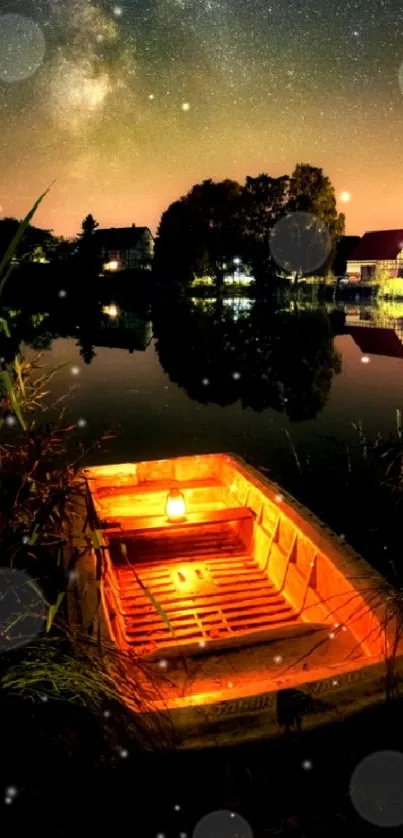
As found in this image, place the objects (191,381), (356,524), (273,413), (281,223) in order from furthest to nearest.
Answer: (281,223)
(191,381)
(273,413)
(356,524)

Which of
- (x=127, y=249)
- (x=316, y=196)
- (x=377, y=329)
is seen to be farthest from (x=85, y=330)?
(x=127, y=249)

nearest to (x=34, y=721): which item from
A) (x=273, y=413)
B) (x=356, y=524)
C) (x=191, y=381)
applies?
(x=356, y=524)

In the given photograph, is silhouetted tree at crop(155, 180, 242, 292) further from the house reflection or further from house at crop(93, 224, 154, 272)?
house at crop(93, 224, 154, 272)

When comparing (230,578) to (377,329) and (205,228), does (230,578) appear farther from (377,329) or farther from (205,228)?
(205,228)

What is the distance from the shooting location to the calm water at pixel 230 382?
55.3ft

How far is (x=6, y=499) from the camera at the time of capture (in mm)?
4344

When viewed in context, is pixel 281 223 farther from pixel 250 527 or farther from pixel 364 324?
pixel 250 527

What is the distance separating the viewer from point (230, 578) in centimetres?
709

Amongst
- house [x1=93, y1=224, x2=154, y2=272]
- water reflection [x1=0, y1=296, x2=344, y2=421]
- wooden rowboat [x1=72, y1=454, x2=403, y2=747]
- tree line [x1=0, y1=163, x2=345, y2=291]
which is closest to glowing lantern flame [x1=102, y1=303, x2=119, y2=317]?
water reflection [x1=0, y1=296, x2=344, y2=421]

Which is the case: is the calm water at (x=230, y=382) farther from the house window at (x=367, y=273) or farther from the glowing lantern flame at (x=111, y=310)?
the house window at (x=367, y=273)

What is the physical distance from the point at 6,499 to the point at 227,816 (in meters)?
2.42

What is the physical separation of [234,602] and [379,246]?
68.1 metres

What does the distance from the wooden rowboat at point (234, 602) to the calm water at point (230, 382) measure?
2081 millimetres

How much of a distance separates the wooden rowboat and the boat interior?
0.5 inches
